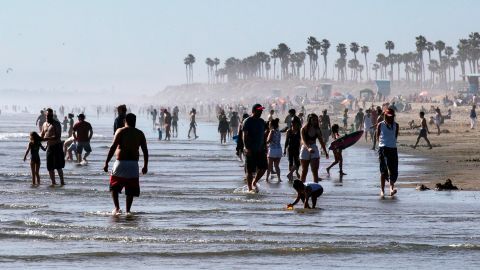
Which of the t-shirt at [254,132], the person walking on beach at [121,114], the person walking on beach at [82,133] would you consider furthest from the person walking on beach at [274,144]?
the person walking on beach at [82,133]

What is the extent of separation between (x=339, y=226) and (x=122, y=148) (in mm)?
3289

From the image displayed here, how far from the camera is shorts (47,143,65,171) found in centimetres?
2147

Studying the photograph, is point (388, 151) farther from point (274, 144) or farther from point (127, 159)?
point (127, 159)

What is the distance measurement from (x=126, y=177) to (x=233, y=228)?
2181mm

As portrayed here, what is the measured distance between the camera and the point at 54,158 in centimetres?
2153

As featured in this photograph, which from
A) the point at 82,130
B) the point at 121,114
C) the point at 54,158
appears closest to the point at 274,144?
the point at 121,114

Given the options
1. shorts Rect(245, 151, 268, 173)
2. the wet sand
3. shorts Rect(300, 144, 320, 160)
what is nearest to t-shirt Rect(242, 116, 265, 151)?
shorts Rect(245, 151, 268, 173)

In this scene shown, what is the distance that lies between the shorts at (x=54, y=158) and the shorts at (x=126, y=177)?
6.03 meters

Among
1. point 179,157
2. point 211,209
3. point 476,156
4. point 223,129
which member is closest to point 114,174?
point 211,209

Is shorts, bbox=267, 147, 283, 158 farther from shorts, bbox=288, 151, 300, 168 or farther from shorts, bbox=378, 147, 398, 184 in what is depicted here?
shorts, bbox=378, 147, 398, 184

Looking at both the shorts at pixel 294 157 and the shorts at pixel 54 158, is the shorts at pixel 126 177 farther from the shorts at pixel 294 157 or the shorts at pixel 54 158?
the shorts at pixel 294 157

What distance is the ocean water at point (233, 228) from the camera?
11375 millimetres

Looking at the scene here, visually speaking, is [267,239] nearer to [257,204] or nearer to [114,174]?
[114,174]

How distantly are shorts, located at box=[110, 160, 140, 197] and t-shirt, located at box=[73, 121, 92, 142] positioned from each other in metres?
12.9
